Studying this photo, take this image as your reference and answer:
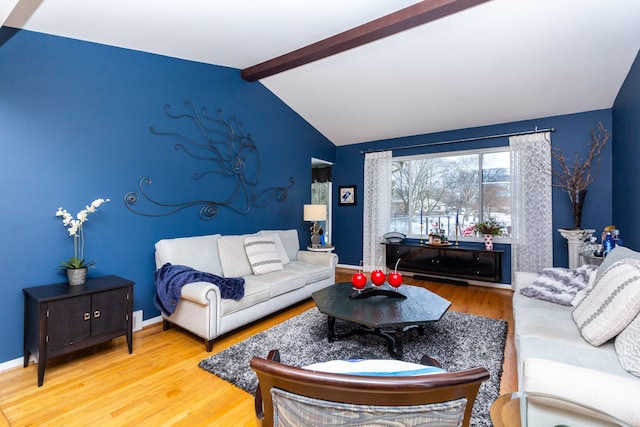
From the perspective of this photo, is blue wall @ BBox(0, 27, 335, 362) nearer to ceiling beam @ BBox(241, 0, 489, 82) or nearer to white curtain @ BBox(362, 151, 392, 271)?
ceiling beam @ BBox(241, 0, 489, 82)

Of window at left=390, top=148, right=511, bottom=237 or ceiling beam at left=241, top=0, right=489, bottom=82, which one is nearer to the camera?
ceiling beam at left=241, top=0, right=489, bottom=82

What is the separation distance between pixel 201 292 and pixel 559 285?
295 cm

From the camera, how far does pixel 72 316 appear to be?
6.93 ft

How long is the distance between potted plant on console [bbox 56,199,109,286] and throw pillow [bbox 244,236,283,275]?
146 cm

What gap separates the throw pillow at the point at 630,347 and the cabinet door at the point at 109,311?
10.3ft

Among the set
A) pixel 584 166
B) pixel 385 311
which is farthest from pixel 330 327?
pixel 584 166

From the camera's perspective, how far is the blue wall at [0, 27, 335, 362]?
2.23m

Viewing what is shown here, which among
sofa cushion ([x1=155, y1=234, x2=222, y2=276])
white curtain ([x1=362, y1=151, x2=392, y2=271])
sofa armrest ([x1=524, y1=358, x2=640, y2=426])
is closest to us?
sofa armrest ([x1=524, y1=358, x2=640, y2=426])

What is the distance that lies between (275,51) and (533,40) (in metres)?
2.60

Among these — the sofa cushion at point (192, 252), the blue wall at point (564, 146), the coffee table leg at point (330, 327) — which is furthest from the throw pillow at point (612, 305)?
the sofa cushion at point (192, 252)

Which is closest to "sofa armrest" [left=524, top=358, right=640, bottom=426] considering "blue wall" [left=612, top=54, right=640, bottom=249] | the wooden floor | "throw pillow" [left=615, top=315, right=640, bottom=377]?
"throw pillow" [left=615, top=315, right=640, bottom=377]

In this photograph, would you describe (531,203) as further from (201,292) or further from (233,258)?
(201,292)

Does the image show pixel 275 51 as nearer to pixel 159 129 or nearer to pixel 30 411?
pixel 159 129

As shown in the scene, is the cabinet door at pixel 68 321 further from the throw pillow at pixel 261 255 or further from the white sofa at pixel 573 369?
the white sofa at pixel 573 369
